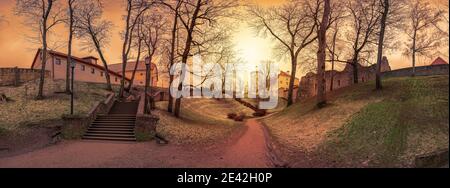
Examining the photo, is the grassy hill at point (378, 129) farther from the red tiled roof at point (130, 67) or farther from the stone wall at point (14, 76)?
the red tiled roof at point (130, 67)

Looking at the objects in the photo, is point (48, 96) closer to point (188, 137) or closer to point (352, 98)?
point (188, 137)

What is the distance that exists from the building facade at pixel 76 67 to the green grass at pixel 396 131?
114ft

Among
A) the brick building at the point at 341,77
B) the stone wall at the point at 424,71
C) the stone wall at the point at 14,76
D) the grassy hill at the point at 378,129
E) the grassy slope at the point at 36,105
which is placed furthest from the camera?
the brick building at the point at 341,77

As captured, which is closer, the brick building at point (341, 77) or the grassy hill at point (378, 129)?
the grassy hill at point (378, 129)

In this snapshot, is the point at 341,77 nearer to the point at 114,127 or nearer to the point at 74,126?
the point at 114,127

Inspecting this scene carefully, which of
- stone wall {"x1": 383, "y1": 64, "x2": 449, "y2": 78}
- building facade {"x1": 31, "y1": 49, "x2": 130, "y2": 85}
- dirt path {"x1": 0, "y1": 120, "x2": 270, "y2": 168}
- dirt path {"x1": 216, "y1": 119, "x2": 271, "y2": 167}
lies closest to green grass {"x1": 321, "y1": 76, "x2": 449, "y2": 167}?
dirt path {"x1": 216, "y1": 119, "x2": 271, "y2": 167}

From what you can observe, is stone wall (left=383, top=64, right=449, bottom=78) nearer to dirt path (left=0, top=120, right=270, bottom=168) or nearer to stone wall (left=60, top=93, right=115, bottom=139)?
dirt path (left=0, top=120, right=270, bottom=168)

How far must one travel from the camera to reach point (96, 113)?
2064 cm

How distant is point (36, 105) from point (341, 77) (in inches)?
1599

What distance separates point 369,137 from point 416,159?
344 centimetres

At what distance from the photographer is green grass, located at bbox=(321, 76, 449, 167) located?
409 inches

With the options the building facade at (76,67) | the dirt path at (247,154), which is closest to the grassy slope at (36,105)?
the building facade at (76,67)

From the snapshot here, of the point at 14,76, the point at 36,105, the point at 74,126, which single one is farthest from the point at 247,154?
the point at 14,76

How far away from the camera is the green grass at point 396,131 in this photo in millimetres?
10391
